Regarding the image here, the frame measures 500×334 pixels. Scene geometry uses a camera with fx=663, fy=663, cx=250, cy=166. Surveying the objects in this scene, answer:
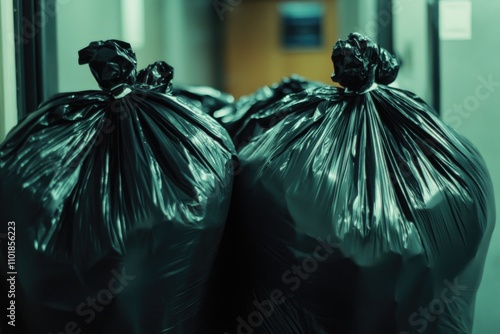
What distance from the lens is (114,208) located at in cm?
108

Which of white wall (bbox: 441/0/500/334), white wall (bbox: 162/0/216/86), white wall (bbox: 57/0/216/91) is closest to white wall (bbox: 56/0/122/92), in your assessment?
Result: white wall (bbox: 57/0/216/91)

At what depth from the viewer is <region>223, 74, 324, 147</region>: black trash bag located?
152cm

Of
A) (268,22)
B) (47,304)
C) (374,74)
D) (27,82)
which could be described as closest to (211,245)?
(47,304)

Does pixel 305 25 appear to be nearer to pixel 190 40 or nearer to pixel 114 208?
pixel 190 40

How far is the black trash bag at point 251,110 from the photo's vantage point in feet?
4.98

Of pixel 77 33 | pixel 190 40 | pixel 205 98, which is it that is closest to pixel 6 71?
pixel 205 98

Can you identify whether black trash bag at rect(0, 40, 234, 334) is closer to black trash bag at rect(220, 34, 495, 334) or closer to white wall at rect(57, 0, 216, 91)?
black trash bag at rect(220, 34, 495, 334)

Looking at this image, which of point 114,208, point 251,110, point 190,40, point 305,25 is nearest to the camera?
point 114,208

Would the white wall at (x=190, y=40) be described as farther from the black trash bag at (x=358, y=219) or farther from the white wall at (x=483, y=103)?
the black trash bag at (x=358, y=219)

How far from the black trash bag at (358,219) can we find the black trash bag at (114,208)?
90mm

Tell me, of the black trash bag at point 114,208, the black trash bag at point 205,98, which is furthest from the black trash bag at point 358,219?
the black trash bag at point 205,98

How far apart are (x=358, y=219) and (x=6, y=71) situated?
0.89 meters

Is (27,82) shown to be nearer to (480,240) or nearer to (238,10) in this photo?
(480,240)

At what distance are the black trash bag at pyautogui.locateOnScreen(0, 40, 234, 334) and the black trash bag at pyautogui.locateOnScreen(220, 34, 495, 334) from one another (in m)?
0.09
